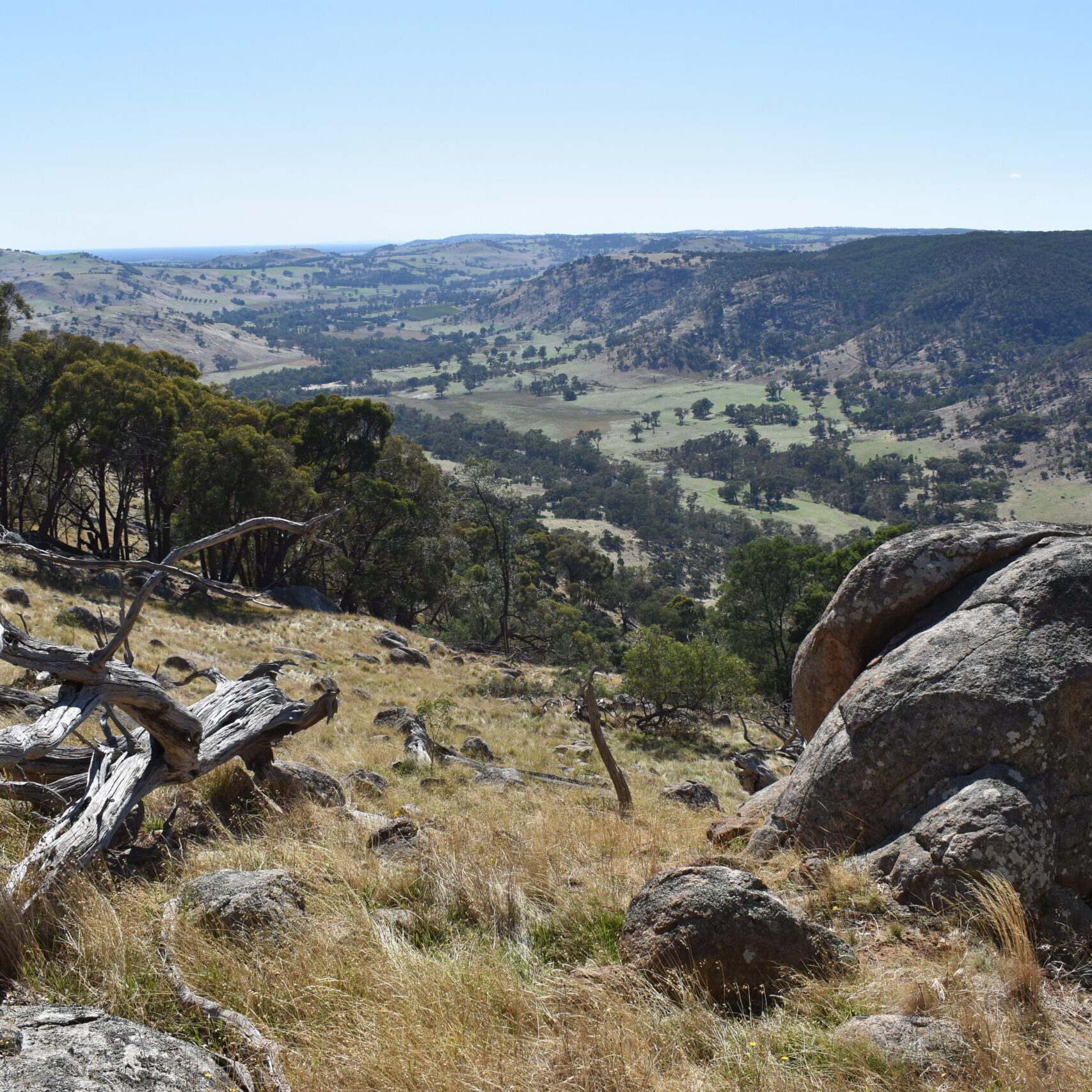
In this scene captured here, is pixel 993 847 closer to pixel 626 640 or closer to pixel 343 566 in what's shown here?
pixel 343 566

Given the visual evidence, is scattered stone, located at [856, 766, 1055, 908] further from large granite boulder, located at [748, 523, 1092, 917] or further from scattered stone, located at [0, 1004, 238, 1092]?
scattered stone, located at [0, 1004, 238, 1092]

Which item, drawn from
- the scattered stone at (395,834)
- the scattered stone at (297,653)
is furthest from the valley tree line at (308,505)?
the scattered stone at (395,834)

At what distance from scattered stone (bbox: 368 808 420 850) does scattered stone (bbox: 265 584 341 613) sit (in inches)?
967

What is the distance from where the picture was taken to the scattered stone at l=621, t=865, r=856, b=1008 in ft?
12.3

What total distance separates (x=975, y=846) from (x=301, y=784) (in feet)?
17.4

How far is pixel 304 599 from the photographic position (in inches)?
1200

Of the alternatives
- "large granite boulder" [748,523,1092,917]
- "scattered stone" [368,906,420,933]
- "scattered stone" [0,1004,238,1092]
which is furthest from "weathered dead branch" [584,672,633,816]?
"scattered stone" [0,1004,238,1092]

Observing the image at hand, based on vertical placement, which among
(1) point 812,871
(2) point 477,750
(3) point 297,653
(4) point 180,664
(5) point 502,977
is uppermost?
(5) point 502,977

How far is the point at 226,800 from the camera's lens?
621 cm

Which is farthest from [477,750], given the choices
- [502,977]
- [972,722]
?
[502,977]

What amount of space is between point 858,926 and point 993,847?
965 mm

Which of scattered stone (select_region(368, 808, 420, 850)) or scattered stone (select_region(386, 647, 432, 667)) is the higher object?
scattered stone (select_region(368, 808, 420, 850))

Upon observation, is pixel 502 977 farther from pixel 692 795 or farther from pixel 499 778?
pixel 692 795

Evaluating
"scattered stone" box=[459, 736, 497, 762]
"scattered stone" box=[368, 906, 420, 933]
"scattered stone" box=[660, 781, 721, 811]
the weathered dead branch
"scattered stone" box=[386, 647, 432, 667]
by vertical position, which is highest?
"scattered stone" box=[368, 906, 420, 933]
